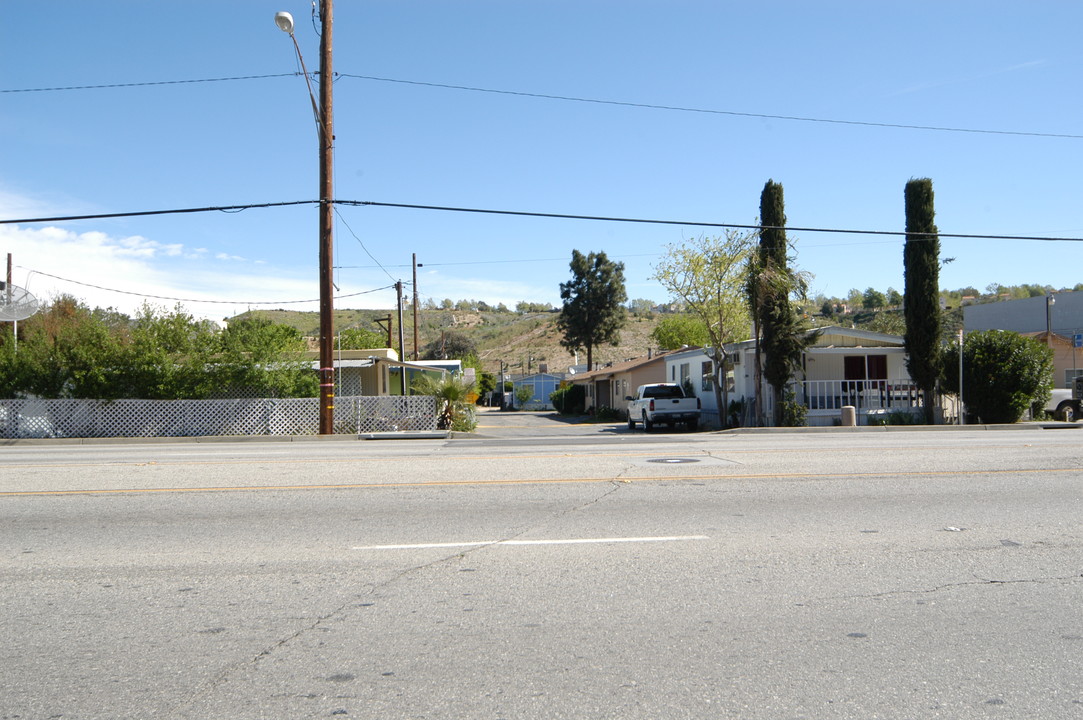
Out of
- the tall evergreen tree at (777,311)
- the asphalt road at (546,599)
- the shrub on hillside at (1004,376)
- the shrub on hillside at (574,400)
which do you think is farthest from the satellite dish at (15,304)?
the shrub on hillside at (574,400)

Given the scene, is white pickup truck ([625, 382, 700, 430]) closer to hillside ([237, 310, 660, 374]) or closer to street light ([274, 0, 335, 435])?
street light ([274, 0, 335, 435])

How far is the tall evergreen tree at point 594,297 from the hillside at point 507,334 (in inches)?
545

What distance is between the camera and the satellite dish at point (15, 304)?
25.8 m

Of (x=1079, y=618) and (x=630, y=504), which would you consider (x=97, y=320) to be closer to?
(x=630, y=504)

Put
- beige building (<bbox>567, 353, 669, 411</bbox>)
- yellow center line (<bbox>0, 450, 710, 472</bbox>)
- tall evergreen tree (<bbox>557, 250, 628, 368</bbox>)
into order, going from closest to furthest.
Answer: yellow center line (<bbox>0, 450, 710, 472</bbox>) → beige building (<bbox>567, 353, 669, 411</bbox>) → tall evergreen tree (<bbox>557, 250, 628, 368</bbox>)

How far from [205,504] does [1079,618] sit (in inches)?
321

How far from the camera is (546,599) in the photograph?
5.61 m

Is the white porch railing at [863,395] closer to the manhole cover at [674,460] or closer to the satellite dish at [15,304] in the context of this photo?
the manhole cover at [674,460]

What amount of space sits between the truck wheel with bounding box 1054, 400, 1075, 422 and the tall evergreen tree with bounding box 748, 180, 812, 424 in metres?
9.00

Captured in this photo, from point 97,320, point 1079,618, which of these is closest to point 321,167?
point 97,320

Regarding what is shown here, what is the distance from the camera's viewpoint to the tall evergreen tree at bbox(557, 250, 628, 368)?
233 ft

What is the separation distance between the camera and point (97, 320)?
25531 millimetres

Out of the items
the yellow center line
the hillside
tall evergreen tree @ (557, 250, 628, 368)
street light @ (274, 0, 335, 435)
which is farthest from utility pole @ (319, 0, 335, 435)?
the hillside

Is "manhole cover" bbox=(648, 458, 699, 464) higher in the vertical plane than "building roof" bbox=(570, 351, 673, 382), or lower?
lower
